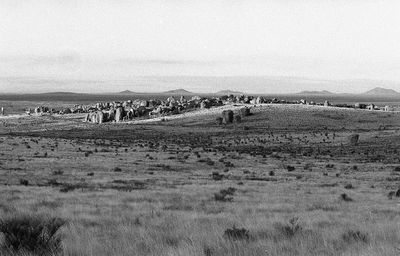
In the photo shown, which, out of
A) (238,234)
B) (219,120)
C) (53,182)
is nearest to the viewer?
(238,234)

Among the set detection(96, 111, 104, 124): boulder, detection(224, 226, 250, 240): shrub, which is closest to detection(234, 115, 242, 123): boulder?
detection(96, 111, 104, 124): boulder

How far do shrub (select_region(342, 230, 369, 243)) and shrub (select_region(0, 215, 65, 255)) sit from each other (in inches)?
207

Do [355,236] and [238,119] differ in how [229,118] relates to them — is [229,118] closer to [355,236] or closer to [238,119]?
[238,119]

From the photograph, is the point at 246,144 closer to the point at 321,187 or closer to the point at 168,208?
the point at 321,187

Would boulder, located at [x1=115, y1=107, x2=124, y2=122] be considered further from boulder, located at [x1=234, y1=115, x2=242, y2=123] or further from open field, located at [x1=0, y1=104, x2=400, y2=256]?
open field, located at [x1=0, y1=104, x2=400, y2=256]

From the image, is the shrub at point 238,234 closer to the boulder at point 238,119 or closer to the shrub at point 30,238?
the shrub at point 30,238

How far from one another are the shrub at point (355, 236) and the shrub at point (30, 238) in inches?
207

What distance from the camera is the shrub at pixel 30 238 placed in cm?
711

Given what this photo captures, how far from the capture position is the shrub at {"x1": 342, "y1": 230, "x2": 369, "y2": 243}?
9139mm

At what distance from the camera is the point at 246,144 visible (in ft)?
214

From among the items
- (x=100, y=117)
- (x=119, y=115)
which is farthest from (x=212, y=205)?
(x=119, y=115)

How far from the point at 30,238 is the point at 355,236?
6038 millimetres

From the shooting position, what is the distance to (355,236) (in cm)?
960

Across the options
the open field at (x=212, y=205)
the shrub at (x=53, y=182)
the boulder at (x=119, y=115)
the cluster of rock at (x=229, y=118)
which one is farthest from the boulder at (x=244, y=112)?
the shrub at (x=53, y=182)
